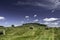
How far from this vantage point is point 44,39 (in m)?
45.1

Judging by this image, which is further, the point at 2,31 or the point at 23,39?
the point at 2,31

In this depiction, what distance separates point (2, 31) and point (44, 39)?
29.1 m

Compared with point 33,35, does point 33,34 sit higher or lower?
higher

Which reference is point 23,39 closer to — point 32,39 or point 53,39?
point 32,39

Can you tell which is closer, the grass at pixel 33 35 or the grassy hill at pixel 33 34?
the grass at pixel 33 35

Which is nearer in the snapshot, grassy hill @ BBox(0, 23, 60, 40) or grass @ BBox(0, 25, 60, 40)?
grass @ BBox(0, 25, 60, 40)

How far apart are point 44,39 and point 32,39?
447 centimetres

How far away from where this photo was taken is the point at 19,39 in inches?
1829

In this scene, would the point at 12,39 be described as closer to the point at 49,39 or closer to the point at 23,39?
the point at 23,39

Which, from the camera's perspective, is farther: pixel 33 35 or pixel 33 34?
pixel 33 34

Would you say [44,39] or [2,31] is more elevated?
[2,31]

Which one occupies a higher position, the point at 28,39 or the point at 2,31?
the point at 2,31

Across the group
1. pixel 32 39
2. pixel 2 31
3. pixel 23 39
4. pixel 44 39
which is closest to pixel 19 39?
pixel 23 39

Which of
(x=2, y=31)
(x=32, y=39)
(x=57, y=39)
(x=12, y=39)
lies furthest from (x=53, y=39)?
(x=2, y=31)
